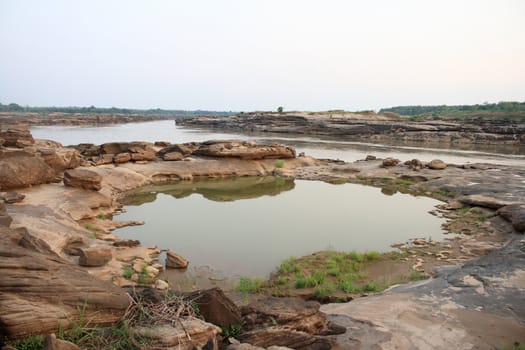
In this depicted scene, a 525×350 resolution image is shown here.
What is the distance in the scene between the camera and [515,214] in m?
12.5

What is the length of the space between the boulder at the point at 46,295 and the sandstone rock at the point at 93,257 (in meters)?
4.50

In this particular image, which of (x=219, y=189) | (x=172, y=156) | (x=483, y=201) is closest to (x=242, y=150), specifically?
(x=172, y=156)

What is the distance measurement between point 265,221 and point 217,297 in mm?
9377

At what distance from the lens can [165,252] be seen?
10.6m

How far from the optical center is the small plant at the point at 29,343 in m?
3.38

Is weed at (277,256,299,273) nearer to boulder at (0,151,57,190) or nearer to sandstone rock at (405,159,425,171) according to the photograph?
boulder at (0,151,57,190)

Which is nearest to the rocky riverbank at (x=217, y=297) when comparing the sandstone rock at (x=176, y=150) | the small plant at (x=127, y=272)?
the small plant at (x=127, y=272)

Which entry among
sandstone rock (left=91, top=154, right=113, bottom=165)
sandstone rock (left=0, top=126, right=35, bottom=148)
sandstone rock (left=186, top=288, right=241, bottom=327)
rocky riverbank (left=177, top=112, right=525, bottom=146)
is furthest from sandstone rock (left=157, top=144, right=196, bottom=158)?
rocky riverbank (left=177, top=112, right=525, bottom=146)

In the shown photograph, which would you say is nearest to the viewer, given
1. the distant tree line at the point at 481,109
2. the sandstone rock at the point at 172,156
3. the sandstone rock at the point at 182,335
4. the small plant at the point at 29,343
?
the small plant at the point at 29,343

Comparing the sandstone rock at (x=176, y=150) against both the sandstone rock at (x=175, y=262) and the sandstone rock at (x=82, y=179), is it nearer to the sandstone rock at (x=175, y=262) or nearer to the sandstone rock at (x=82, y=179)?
the sandstone rock at (x=82, y=179)

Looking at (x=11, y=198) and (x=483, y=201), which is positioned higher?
(x=11, y=198)

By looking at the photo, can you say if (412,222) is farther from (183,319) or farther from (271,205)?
(183,319)

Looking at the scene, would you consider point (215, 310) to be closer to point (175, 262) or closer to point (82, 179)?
point (175, 262)

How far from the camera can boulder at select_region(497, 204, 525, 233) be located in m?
11.6
